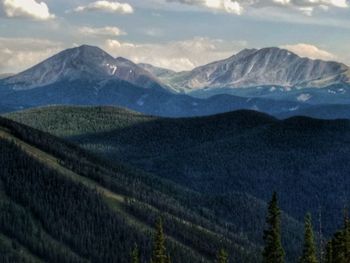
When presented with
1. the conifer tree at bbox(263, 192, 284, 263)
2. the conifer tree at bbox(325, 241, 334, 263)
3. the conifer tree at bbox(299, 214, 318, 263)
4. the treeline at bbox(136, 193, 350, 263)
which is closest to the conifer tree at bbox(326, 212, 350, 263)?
the treeline at bbox(136, 193, 350, 263)

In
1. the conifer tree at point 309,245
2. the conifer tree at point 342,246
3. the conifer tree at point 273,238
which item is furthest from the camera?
the conifer tree at point 342,246

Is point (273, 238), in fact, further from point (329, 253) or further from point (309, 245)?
point (329, 253)

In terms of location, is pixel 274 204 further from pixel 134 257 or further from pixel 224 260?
pixel 134 257

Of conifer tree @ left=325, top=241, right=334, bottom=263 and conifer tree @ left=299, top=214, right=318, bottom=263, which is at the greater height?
conifer tree @ left=299, top=214, right=318, bottom=263

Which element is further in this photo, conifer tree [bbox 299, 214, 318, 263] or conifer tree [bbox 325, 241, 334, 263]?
conifer tree [bbox 325, 241, 334, 263]

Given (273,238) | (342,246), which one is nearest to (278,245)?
(273,238)

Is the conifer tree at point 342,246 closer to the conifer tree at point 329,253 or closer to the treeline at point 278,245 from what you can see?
the treeline at point 278,245

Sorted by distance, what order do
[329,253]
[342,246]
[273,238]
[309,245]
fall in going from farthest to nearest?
[329,253], [342,246], [309,245], [273,238]

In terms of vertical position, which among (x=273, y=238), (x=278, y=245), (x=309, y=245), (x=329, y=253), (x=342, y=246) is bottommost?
(x=329, y=253)

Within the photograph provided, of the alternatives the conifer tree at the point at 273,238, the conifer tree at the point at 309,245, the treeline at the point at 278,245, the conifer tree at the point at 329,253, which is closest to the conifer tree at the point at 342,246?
the treeline at the point at 278,245

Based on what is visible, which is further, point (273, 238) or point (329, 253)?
point (329, 253)

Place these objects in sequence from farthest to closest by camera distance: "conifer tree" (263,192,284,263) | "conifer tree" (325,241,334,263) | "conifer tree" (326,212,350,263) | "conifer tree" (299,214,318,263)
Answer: "conifer tree" (325,241,334,263), "conifer tree" (326,212,350,263), "conifer tree" (299,214,318,263), "conifer tree" (263,192,284,263)

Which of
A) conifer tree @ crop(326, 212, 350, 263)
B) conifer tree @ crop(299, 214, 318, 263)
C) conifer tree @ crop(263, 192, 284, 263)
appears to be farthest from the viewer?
conifer tree @ crop(326, 212, 350, 263)

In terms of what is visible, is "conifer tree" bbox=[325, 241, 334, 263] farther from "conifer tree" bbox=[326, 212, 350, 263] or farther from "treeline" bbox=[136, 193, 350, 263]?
"conifer tree" bbox=[326, 212, 350, 263]
